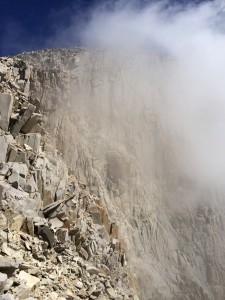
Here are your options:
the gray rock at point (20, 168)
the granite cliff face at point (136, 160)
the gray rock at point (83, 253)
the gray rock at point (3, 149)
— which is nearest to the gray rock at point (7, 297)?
the gray rock at point (20, 168)

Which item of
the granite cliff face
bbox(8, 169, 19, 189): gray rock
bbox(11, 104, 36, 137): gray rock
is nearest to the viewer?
bbox(8, 169, 19, 189): gray rock

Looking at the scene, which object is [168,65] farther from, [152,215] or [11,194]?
[11,194]

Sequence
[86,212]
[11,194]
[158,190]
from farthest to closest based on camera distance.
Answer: [158,190]
[86,212]
[11,194]

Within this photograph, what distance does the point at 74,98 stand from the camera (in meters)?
57.5

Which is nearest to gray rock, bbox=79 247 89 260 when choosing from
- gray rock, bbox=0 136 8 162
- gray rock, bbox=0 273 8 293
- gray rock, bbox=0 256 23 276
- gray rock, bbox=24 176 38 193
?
gray rock, bbox=24 176 38 193

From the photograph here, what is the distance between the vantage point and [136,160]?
55469 millimetres

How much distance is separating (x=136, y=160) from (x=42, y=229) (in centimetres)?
4061

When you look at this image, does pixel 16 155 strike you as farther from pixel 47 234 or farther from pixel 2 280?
pixel 2 280

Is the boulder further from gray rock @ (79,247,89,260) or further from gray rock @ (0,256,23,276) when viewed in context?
gray rock @ (79,247,89,260)

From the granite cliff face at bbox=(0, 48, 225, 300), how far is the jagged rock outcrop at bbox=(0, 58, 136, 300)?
12.5m

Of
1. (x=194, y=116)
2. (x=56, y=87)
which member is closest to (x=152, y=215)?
(x=194, y=116)

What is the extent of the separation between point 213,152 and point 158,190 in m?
12.3

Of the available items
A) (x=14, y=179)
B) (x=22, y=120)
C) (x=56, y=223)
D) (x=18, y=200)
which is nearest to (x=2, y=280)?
(x=18, y=200)

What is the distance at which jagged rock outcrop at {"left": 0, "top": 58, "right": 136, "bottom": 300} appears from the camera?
11273mm
